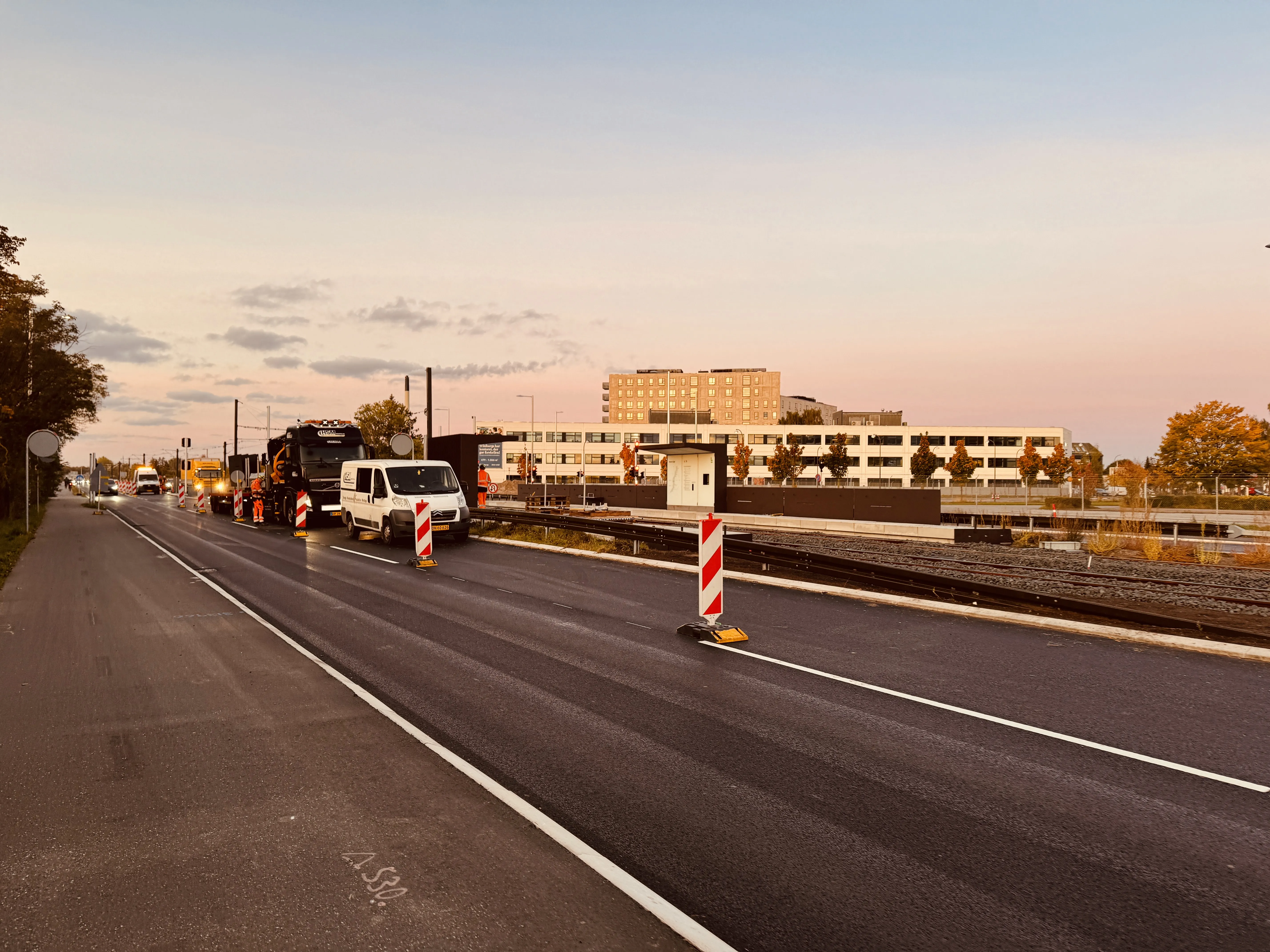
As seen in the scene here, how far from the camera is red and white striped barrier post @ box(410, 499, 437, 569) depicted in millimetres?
17203

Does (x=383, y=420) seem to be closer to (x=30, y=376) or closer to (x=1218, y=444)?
(x=30, y=376)

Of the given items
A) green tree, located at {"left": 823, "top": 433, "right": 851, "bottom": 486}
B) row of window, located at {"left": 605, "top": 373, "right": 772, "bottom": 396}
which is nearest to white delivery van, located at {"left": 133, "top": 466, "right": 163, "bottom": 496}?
green tree, located at {"left": 823, "top": 433, "right": 851, "bottom": 486}

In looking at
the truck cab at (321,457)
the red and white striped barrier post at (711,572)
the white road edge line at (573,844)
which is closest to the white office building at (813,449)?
the truck cab at (321,457)

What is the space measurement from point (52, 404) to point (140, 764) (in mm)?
38900

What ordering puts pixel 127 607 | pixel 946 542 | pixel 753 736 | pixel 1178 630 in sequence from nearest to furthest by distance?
1. pixel 753 736
2. pixel 1178 630
3. pixel 127 607
4. pixel 946 542

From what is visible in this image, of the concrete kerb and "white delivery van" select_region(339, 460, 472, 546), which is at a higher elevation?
"white delivery van" select_region(339, 460, 472, 546)

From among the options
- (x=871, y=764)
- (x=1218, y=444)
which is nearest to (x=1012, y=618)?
(x=871, y=764)

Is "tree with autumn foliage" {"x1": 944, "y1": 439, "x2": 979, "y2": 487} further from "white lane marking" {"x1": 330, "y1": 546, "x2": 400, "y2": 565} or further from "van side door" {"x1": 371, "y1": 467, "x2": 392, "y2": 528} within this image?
"white lane marking" {"x1": 330, "y1": 546, "x2": 400, "y2": 565}

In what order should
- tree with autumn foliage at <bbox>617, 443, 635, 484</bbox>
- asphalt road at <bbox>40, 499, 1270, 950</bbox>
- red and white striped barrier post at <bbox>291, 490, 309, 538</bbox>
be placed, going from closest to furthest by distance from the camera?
asphalt road at <bbox>40, 499, 1270, 950</bbox> → red and white striped barrier post at <bbox>291, 490, 309, 538</bbox> → tree with autumn foliage at <bbox>617, 443, 635, 484</bbox>

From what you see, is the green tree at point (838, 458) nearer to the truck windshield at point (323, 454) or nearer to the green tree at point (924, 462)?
the green tree at point (924, 462)

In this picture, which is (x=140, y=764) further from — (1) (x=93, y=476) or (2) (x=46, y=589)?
(1) (x=93, y=476)

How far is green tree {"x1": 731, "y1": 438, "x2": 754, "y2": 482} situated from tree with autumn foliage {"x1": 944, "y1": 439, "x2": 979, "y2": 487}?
75.2 ft

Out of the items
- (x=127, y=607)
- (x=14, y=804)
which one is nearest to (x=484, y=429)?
(x=127, y=607)

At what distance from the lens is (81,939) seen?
3416 millimetres
